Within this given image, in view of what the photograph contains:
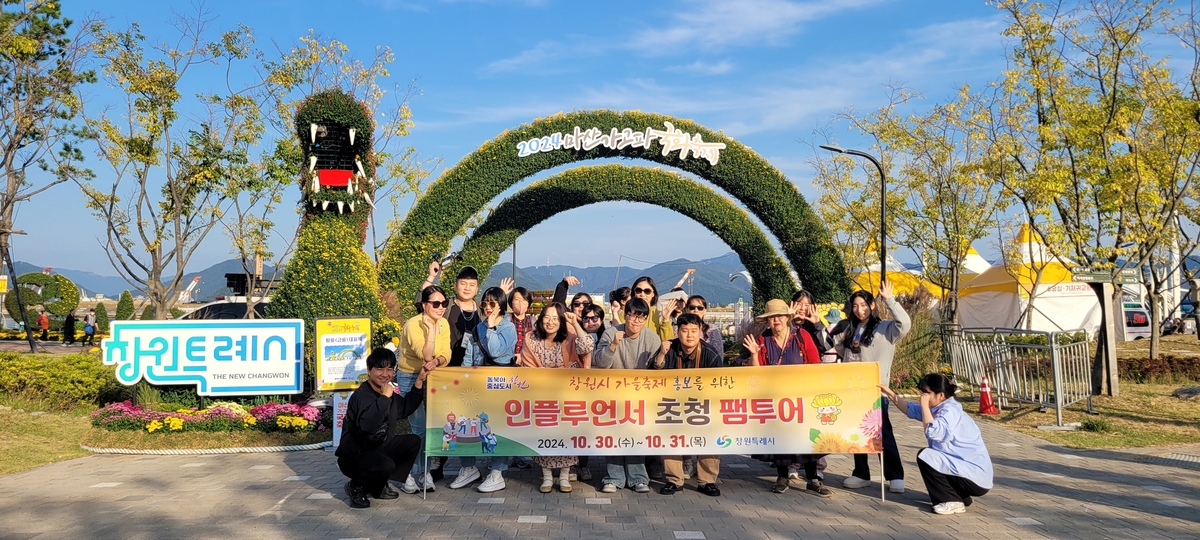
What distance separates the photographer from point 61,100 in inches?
522

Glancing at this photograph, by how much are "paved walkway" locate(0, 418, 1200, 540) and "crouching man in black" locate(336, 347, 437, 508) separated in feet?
0.59

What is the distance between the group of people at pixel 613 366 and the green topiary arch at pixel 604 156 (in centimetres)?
914

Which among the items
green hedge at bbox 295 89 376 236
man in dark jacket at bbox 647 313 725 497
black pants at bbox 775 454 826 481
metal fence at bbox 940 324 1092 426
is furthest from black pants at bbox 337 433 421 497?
metal fence at bbox 940 324 1092 426

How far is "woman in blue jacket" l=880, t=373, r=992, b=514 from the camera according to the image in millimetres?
5637

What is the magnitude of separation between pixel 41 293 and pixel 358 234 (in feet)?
76.7

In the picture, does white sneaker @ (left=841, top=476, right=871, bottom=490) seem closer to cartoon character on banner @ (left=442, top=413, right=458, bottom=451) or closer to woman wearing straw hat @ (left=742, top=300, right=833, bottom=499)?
woman wearing straw hat @ (left=742, top=300, right=833, bottom=499)

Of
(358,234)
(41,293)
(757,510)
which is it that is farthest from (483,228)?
(41,293)

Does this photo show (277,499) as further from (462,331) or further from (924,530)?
(924,530)

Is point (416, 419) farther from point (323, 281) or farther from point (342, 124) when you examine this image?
A: point (342, 124)

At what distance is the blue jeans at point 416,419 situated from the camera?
6434 millimetres

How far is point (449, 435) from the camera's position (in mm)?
6125

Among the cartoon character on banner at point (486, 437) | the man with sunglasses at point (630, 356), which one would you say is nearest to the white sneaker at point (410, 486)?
the cartoon character on banner at point (486, 437)

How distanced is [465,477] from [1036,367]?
8282 millimetres

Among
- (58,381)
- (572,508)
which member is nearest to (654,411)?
(572,508)
